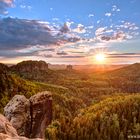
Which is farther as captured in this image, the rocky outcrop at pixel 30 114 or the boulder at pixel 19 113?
the rocky outcrop at pixel 30 114

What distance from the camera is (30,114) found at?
177 metres

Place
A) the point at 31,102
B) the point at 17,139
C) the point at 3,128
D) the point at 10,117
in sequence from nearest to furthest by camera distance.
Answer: the point at 17,139
the point at 3,128
the point at 10,117
the point at 31,102

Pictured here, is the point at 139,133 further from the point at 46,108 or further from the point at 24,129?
the point at 24,129

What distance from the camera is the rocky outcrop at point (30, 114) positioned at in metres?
158

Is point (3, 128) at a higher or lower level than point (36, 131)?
higher

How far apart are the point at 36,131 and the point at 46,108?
15.9 m

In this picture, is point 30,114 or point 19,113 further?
point 30,114

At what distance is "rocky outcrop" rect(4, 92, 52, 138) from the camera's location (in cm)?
15812

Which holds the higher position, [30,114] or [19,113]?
[19,113]

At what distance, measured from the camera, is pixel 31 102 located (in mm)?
180875

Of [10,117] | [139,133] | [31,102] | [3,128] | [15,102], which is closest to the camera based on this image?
[3,128]

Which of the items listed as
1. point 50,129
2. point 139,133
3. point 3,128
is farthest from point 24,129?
point 3,128

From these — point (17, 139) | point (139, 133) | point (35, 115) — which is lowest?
point (139, 133)

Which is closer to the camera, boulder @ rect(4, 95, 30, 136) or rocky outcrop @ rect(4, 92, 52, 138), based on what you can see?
boulder @ rect(4, 95, 30, 136)
